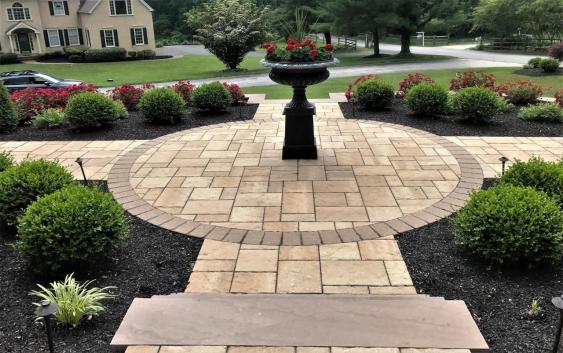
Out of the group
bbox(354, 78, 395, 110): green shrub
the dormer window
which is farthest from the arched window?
bbox(354, 78, 395, 110): green shrub

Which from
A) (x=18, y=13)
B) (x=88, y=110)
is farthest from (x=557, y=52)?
(x=18, y=13)

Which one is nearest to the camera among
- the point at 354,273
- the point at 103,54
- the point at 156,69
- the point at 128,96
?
the point at 354,273

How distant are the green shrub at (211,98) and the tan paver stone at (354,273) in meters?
6.31

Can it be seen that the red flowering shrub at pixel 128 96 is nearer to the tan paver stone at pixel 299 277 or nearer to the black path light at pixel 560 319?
the tan paver stone at pixel 299 277

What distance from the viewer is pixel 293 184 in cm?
605

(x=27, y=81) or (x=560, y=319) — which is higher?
(x=27, y=81)

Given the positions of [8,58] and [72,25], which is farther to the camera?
[72,25]

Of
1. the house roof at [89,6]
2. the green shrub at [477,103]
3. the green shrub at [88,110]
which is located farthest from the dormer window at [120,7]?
the green shrub at [477,103]

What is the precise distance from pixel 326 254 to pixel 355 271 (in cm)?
39

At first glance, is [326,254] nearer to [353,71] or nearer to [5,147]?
[5,147]

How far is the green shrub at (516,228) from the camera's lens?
12.3ft

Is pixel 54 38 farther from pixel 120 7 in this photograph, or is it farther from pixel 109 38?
pixel 120 7

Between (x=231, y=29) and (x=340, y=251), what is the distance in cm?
2122

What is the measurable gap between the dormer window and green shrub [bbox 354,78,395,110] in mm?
29896
